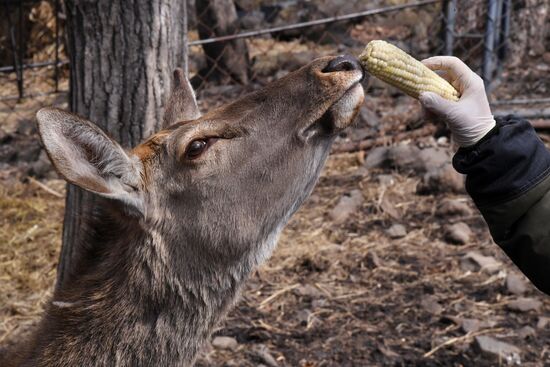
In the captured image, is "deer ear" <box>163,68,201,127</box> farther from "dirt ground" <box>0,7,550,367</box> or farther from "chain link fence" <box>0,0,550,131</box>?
"chain link fence" <box>0,0,550,131</box>

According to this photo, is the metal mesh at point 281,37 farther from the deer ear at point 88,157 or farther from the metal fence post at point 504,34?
the deer ear at point 88,157

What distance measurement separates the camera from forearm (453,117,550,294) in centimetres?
314

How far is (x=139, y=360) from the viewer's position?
3.36 metres

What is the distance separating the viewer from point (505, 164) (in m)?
3.13

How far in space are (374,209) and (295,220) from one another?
630 mm

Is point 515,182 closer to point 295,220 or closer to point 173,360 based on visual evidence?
point 173,360

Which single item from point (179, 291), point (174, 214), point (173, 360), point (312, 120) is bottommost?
point (173, 360)

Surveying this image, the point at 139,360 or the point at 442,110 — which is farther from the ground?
the point at 442,110

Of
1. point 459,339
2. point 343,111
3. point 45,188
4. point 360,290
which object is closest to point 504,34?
point 360,290

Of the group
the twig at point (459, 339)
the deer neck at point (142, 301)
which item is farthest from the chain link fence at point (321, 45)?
the deer neck at point (142, 301)

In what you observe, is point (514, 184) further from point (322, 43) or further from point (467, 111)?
point (322, 43)

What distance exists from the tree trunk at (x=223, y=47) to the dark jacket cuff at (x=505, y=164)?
20.8 feet

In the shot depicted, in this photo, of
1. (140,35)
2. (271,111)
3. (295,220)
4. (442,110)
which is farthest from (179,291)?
(295,220)

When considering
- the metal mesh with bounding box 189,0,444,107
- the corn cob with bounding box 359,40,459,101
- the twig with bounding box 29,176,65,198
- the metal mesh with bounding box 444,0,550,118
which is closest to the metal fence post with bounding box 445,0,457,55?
the metal mesh with bounding box 444,0,550,118
